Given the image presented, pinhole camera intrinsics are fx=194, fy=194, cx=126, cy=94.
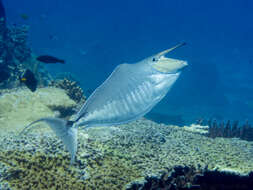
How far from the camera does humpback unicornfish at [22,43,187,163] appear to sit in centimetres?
163

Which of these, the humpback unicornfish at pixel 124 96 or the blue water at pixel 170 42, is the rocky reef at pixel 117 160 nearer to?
the humpback unicornfish at pixel 124 96

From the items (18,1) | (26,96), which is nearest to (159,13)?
(26,96)

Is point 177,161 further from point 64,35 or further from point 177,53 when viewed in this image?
point 64,35

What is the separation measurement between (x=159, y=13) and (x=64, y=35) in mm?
35185

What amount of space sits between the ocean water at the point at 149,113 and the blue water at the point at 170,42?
0.29m

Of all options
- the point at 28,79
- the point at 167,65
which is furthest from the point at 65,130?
the point at 28,79

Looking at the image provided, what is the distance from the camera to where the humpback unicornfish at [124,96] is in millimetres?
1634

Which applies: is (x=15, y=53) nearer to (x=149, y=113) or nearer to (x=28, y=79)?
(x=28, y=79)

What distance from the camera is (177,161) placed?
3430 millimetres

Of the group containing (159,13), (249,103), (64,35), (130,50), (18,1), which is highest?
(18,1)

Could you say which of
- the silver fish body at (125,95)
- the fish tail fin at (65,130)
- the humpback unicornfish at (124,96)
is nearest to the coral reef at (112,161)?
the humpback unicornfish at (124,96)

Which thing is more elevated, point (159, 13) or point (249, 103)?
point (159, 13)

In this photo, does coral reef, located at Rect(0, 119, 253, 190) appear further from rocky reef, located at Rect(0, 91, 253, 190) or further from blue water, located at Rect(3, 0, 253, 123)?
blue water, located at Rect(3, 0, 253, 123)

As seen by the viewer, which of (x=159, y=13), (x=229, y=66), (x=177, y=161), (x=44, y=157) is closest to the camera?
(x=44, y=157)
